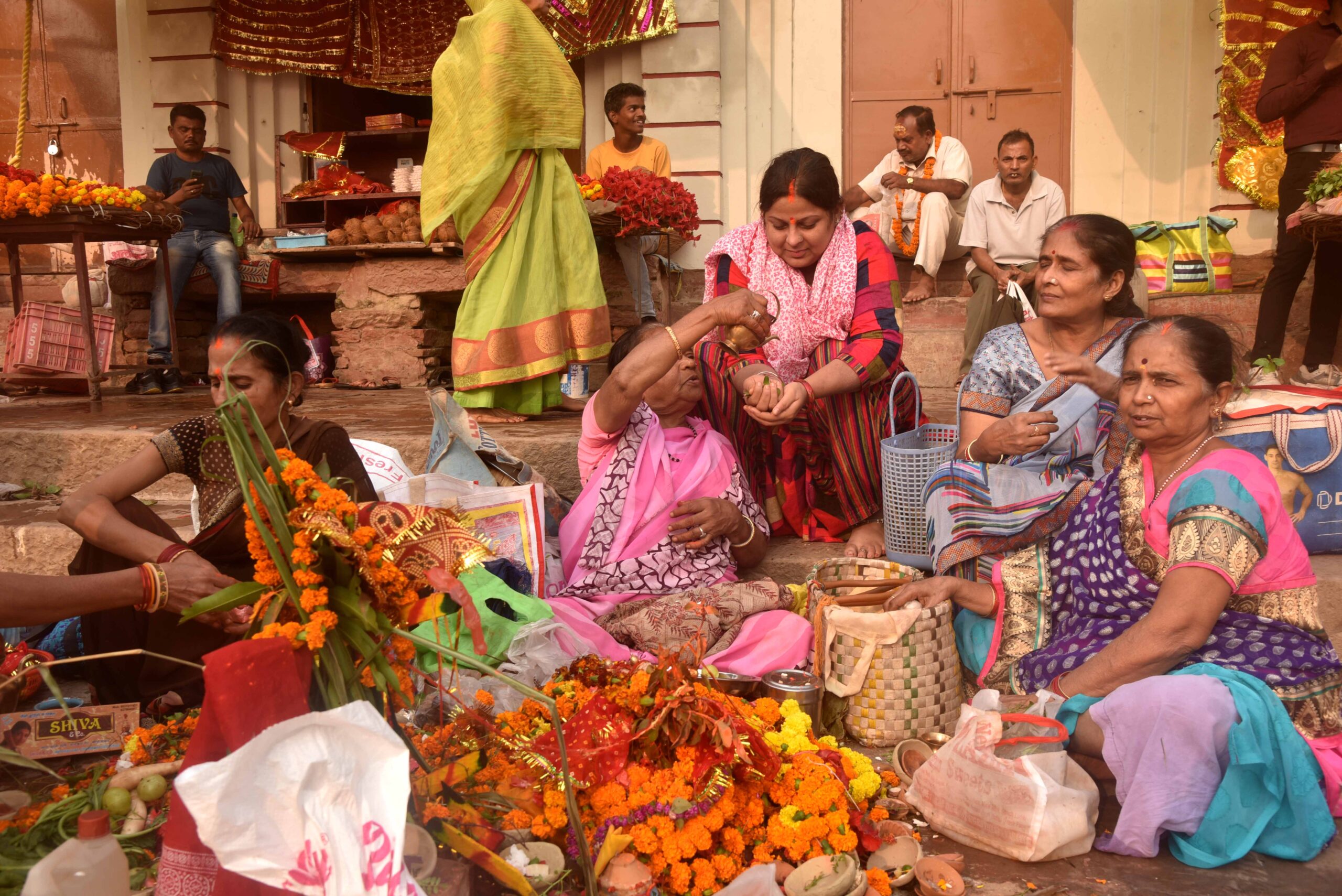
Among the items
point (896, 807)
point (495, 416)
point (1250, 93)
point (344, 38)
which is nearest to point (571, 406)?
point (495, 416)

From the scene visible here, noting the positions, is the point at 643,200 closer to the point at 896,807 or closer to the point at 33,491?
the point at 33,491

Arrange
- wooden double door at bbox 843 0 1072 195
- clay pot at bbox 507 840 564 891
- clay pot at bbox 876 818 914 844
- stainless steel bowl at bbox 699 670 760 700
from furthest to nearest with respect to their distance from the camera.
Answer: wooden double door at bbox 843 0 1072 195, stainless steel bowl at bbox 699 670 760 700, clay pot at bbox 876 818 914 844, clay pot at bbox 507 840 564 891

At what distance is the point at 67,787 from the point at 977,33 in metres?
7.74

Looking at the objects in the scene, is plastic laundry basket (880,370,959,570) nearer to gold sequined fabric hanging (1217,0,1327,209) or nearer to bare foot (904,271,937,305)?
bare foot (904,271,937,305)

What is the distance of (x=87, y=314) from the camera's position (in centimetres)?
570

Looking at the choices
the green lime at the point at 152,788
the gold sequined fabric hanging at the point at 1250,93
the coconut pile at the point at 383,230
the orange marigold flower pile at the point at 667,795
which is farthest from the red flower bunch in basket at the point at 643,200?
the green lime at the point at 152,788

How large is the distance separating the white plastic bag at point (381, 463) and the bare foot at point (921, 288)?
435cm

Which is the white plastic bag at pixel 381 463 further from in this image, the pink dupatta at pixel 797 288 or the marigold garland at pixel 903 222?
the marigold garland at pixel 903 222

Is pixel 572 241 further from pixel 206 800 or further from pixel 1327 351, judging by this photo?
pixel 1327 351

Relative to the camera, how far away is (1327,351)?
588 centimetres

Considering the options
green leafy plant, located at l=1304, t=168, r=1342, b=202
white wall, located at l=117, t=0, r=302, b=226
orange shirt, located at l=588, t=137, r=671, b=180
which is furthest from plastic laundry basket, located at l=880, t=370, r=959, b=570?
white wall, located at l=117, t=0, r=302, b=226

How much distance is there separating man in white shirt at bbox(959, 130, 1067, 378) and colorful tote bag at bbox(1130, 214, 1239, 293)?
0.63 meters

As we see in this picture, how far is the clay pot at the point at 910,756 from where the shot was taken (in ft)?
8.03

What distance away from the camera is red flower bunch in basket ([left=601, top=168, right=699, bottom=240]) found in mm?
6500
